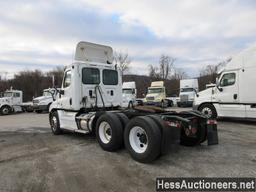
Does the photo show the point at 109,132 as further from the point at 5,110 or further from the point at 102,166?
the point at 5,110

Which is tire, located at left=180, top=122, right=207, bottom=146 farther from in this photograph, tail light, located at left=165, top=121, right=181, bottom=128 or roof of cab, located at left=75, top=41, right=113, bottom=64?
roof of cab, located at left=75, top=41, right=113, bottom=64

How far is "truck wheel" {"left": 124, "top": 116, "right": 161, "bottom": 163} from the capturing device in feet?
15.5

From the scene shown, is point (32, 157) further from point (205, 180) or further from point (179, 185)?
point (205, 180)

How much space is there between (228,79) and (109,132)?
7.21 meters

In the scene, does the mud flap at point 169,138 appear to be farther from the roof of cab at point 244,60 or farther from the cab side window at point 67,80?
the roof of cab at point 244,60

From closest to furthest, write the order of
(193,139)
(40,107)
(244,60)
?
(193,139) → (244,60) → (40,107)

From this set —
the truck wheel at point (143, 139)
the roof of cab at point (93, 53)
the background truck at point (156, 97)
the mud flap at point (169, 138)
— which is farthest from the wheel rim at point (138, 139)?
the background truck at point (156, 97)

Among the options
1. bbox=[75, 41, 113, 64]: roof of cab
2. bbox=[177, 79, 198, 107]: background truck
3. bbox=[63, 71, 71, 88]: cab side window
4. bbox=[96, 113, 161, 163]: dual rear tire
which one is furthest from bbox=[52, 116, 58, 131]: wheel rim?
bbox=[177, 79, 198, 107]: background truck

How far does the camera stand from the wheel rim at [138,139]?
17.0 feet

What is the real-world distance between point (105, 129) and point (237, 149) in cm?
361

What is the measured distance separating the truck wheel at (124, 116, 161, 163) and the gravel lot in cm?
20

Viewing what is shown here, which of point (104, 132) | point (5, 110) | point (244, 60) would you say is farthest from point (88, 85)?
point (5, 110)

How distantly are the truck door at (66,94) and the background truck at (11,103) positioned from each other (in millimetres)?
16048

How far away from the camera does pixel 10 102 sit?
72.9ft
